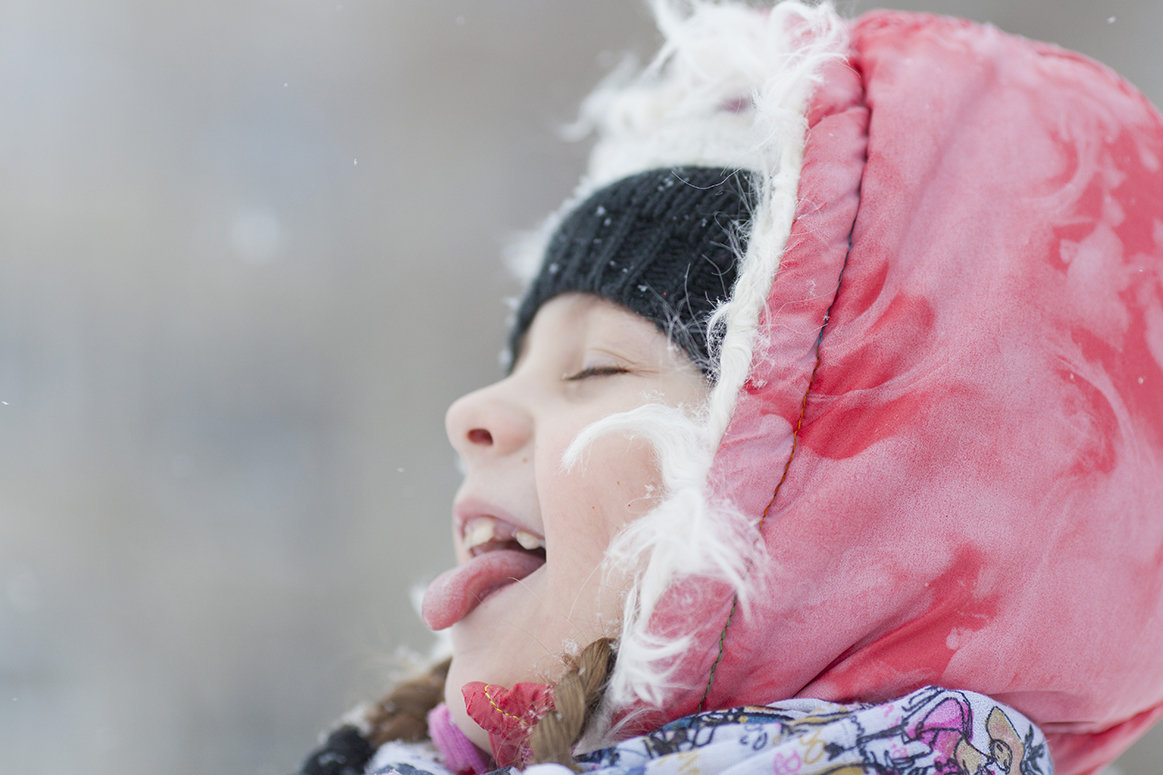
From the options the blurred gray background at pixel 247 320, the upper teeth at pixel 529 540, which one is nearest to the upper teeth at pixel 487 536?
the upper teeth at pixel 529 540

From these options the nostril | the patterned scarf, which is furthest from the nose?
the patterned scarf

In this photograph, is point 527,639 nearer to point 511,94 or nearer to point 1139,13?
point 511,94

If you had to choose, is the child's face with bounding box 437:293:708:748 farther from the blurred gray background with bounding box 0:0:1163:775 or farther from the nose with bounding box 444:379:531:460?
the blurred gray background with bounding box 0:0:1163:775

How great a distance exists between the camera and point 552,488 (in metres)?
0.66

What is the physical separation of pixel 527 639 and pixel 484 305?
1391 millimetres

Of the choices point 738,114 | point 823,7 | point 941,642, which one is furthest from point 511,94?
point 941,642

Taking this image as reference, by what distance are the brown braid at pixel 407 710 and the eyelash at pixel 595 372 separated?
0.40 metres

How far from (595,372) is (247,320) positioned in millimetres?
1492

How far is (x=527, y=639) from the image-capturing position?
0.66m

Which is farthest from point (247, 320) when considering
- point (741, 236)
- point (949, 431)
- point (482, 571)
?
point (949, 431)

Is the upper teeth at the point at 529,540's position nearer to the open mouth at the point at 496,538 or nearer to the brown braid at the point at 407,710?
the open mouth at the point at 496,538

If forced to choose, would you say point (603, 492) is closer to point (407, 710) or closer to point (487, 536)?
point (487, 536)

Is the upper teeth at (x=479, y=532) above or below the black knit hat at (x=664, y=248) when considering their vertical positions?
below

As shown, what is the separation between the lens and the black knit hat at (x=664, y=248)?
70cm
